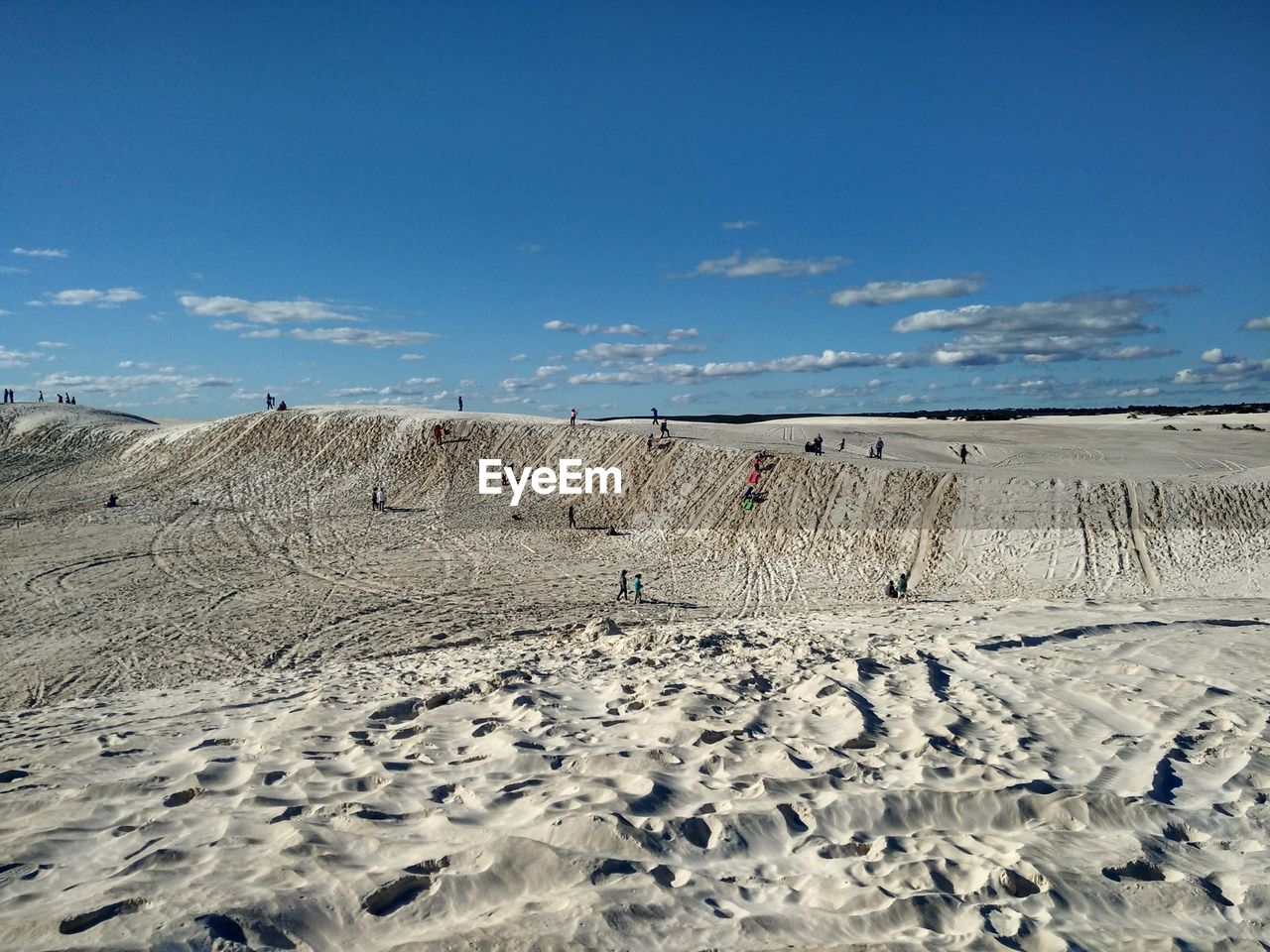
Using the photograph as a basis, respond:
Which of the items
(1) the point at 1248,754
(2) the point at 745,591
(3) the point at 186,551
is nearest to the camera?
(1) the point at 1248,754

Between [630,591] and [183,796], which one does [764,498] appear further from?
[183,796]

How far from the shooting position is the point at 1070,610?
48.1 ft

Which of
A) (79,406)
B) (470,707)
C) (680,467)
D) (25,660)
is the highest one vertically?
(79,406)

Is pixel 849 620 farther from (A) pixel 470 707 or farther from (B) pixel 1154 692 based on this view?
(A) pixel 470 707

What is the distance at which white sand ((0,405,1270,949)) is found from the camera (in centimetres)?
468

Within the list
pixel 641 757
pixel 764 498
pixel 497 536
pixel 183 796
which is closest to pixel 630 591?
pixel 497 536

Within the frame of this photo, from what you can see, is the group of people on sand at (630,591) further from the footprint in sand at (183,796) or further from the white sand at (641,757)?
the footprint in sand at (183,796)

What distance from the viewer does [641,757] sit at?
22.7 feet

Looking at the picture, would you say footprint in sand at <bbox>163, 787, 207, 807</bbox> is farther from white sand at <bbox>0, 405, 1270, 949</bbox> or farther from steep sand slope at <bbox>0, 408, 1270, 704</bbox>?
steep sand slope at <bbox>0, 408, 1270, 704</bbox>

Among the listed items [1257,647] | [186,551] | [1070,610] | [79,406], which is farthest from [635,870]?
[79,406]

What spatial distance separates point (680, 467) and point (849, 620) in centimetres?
1818

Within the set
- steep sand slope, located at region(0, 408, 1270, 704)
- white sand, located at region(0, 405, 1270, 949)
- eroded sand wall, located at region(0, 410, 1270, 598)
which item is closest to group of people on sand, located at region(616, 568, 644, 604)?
steep sand slope, located at region(0, 408, 1270, 704)

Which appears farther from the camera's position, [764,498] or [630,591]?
[764,498]

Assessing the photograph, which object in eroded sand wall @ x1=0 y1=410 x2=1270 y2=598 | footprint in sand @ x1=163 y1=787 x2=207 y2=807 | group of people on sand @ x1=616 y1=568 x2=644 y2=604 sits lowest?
group of people on sand @ x1=616 y1=568 x2=644 y2=604
